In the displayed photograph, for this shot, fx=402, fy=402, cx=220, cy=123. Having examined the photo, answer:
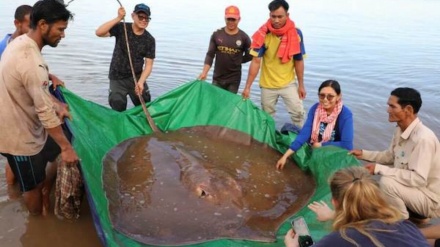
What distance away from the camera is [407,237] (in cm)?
199

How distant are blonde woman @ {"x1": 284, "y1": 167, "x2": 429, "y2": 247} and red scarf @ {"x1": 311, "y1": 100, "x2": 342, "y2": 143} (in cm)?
245

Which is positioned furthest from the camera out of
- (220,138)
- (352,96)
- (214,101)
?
(352,96)

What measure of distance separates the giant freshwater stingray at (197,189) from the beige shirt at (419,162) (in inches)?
33.0

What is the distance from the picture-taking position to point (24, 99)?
130 inches

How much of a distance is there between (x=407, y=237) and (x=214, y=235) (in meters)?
1.40

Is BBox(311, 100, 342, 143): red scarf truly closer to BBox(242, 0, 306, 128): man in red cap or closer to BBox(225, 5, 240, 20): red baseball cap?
BBox(242, 0, 306, 128): man in red cap

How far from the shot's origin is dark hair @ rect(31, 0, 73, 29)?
3066 mm

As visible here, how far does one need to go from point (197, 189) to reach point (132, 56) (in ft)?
9.79

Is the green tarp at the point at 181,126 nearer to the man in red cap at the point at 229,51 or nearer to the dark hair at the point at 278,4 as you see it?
the man in red cap at the point at 229,51

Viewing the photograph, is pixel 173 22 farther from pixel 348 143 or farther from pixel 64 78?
pixel 348 143

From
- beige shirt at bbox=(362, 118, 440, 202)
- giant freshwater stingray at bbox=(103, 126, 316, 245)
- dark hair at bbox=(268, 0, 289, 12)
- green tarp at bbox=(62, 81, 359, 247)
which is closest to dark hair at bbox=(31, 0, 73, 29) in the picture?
green tarp at bbox=(62, 81, 359, 247)

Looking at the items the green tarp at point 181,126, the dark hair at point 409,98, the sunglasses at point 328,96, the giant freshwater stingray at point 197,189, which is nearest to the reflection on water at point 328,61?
the green tarp at point 181,126

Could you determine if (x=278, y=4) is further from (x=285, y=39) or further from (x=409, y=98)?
(x=409, y=98)

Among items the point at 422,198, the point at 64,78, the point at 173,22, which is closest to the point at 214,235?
the point at 422,198
